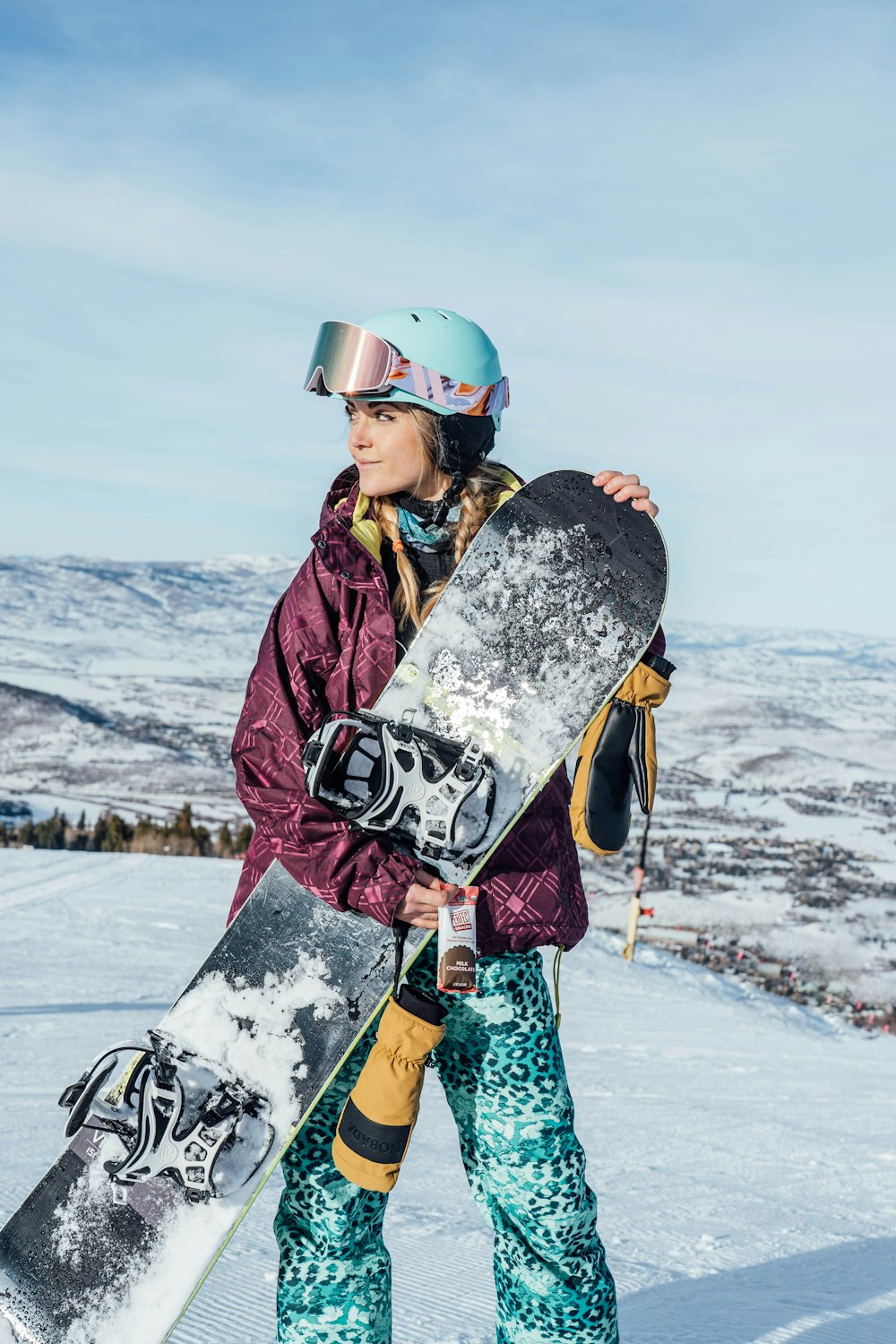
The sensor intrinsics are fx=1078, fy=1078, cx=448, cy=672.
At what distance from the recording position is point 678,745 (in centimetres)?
8431

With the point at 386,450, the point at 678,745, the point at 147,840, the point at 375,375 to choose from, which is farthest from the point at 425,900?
the point at 678,745

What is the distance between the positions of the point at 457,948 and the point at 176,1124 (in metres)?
0.60

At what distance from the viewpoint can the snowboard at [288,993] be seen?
1.83 meters

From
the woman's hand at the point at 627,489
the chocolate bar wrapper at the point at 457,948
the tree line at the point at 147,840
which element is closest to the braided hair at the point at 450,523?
the woman's hand at the point at 627,489

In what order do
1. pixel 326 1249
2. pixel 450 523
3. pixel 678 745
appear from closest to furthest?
pixel 326 1249 < pixel 450 523 < pixel 678 745

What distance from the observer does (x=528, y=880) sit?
1.81 m

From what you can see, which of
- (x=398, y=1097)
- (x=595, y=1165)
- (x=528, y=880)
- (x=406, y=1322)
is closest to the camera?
(x=398, y=1097)

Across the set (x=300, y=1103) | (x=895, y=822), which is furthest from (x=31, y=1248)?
(x=895, y=822)

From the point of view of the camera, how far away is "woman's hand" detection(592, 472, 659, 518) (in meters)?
1.94

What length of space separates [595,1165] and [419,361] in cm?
327

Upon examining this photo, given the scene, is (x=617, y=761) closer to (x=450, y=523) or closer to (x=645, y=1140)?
(x=450, y=523)

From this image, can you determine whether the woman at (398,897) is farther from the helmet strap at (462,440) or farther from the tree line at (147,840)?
the tree line at (147,840)

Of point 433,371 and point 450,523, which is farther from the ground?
point 433,371

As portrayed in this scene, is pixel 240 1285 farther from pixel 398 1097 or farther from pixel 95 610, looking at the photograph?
pixel 95 610
